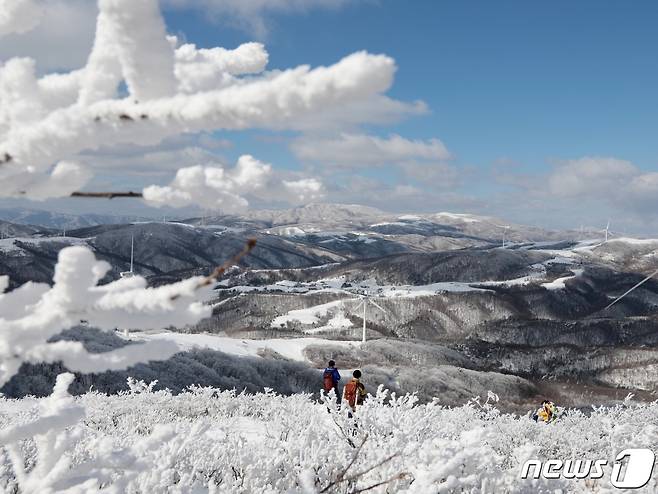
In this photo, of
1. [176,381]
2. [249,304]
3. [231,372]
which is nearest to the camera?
[176,381]

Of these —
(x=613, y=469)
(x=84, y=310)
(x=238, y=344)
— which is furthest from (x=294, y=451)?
(x=238, y=344)

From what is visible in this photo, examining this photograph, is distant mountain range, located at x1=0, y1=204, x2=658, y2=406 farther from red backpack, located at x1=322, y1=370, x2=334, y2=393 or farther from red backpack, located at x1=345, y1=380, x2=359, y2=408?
red backpack, located at x1=345, y1=380, x2=359, y2=408

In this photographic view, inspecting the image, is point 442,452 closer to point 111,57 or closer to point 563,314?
point 111,57

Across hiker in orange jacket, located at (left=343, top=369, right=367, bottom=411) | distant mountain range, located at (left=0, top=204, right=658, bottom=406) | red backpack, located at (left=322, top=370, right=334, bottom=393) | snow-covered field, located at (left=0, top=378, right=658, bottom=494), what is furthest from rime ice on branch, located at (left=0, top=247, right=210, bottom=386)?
distant mountain range, located at (left=0, top=204, right=658, bottom=406)

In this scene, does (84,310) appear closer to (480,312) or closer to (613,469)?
(613,469)


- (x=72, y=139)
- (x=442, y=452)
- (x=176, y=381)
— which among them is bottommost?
(x=176, y=381)

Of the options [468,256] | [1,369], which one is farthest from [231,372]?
[468,256]

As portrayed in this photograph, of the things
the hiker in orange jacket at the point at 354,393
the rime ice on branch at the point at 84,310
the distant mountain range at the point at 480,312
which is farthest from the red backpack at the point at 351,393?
the distant mountain range at the point at 480,312

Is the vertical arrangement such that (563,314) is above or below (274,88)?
below
